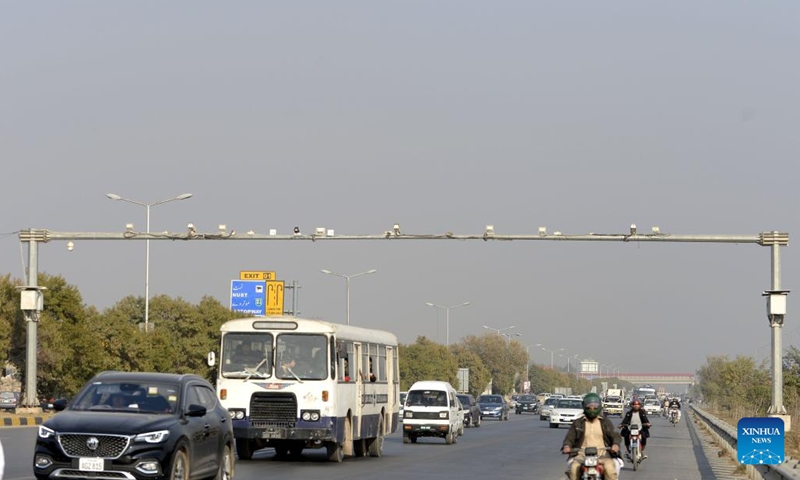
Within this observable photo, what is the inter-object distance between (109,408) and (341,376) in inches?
444

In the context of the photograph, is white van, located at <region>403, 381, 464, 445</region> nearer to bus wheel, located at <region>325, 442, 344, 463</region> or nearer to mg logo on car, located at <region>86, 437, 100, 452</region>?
bus wheel, located at <region>325, 442, 344, 463</region>

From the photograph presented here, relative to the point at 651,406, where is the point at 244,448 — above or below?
above

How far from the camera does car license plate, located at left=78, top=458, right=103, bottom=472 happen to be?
52.4 feet

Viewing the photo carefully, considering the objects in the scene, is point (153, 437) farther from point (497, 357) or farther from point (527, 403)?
point (497, 357)

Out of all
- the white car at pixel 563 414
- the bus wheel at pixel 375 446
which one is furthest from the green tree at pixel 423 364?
the bus wheel at pixel 375 446

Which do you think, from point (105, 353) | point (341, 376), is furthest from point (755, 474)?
point (105, 353)

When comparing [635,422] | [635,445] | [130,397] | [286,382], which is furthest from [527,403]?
[130,397]

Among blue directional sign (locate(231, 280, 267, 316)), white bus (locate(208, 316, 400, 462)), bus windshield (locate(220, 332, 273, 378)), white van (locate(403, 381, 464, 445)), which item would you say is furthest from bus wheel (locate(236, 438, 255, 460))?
blue directional sign (locate(231, 280, 267, 316))

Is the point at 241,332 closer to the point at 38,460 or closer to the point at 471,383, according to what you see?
the point at 38,460

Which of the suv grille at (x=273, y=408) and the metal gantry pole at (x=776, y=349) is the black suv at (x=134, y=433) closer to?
the suv grille at (x=273, y=408)

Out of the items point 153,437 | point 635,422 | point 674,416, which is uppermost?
point 153,437

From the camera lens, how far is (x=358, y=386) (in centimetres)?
2981

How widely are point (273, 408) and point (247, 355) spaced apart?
1277 mm

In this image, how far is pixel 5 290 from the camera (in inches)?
2453
